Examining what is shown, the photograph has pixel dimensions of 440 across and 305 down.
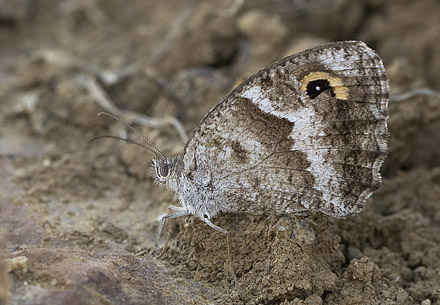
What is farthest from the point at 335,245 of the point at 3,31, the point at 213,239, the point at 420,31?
the point at 3,31

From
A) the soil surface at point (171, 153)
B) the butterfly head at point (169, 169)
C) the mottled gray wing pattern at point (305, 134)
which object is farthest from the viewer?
the butterfly head at point (169, 169)

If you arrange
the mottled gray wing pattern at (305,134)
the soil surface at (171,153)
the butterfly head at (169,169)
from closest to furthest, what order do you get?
the soil surface at (171,153) → the mottled gray wing pattern at (305,134) → the butterfly head at (169,169)

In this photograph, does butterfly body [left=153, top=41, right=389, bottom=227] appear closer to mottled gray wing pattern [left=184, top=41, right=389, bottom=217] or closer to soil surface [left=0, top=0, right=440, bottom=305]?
mottled gray wing pattern [left=184, top=41, right=389, bottom=217]

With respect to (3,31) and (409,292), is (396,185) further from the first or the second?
(3,31)

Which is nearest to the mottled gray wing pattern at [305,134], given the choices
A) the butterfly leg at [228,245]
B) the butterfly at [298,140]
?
the butterfly at [298,140]

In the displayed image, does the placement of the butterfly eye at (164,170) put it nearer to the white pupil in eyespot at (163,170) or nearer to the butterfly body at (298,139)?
the white pupil in eyespot at (163,170)

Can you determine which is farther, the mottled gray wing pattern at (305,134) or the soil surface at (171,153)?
the mottled gray wing pattern at (305,134)

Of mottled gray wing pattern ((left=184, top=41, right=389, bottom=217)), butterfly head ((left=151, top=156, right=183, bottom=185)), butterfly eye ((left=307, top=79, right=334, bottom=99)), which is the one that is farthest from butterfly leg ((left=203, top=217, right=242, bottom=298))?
butterfly eye ((left=307, top=79, right=334, bottom=99))

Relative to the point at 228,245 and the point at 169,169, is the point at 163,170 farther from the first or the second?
the point at 228,245

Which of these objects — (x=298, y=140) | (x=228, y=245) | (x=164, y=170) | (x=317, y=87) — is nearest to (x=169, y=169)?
(x=164, y=170)
